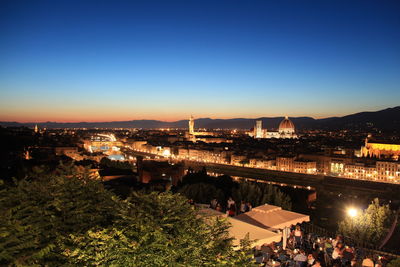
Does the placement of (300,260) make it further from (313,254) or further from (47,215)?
(47,215)

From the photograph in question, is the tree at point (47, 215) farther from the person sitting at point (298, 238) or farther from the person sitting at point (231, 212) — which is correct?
the person sitting at point (298, 238)

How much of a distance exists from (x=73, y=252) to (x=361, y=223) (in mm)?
11896

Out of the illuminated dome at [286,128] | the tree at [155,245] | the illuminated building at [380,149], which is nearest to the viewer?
the tree at [155,245]

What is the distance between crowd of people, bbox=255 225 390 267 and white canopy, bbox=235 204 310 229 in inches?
15.0

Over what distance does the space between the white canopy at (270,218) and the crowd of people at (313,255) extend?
382 mm

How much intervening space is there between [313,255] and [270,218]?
1.55 meters

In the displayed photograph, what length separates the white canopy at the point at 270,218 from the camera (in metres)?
9.61

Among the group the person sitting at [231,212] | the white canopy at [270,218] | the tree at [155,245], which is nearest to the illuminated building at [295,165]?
the person sitting at [231,212]

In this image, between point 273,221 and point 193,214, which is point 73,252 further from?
point 273,221

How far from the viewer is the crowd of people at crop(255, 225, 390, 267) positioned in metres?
7.88

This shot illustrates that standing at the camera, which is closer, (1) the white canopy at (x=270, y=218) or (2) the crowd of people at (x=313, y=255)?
(2) the crowd of people at (x=313, y=255)

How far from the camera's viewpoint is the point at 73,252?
169 inches

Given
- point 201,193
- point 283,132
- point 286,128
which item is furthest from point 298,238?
point 286,128

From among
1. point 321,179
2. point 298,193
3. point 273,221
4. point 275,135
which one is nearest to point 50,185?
point 273,221
